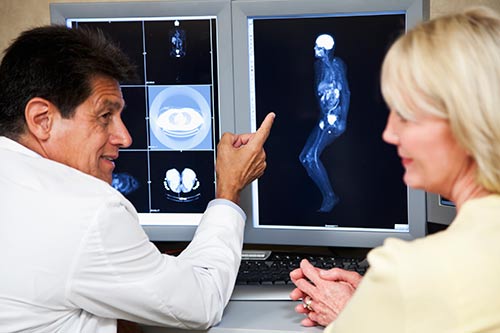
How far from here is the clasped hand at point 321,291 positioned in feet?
4.86

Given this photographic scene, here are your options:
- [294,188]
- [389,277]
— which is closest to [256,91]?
[294,188]

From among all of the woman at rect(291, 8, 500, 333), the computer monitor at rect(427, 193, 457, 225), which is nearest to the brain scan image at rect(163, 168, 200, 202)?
the computer monitor at rect(427, 193, 457, 225)

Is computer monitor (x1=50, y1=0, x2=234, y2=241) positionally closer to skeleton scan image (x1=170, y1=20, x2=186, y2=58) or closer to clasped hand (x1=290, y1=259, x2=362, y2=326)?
skeleton scan image (x1=170, y1=20, x2=186, y2=58)

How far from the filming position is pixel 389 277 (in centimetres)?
98

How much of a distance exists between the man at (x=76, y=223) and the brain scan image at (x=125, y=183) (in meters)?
0.24

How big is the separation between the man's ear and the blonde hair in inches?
26.6

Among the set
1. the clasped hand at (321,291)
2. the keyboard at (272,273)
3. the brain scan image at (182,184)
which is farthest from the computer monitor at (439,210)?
the brain scan image at (182,184)

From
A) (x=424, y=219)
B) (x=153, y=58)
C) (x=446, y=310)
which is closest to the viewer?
(x=446, y=310)

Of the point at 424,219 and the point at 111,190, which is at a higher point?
the point at 111,190

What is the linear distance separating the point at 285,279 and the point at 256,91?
16.7 inches

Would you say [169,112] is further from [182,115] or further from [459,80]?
[459,80]

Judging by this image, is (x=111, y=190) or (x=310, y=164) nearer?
(x=111, y=190)

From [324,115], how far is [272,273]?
1.19 feet

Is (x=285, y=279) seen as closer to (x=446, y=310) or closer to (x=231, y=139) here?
(x=231, y=139)
